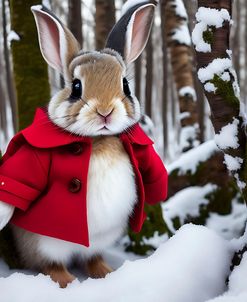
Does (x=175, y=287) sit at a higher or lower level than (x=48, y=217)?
lower

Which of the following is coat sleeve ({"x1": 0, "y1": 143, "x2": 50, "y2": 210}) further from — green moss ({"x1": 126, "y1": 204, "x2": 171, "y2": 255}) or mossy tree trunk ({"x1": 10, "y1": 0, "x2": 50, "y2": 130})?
mossy tree trunk ({"x1": 10, "y1": 0, "x2": 50, "y2": 130})

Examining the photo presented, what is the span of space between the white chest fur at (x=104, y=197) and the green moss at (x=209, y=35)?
21.0 inches

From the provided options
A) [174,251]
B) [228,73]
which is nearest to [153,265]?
[174,251]

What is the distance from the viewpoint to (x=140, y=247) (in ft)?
7.87

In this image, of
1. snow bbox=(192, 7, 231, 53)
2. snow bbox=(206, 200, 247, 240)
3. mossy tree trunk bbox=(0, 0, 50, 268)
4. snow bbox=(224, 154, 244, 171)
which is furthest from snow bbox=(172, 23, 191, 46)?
snow bbox=(224, 154, 244, 171)

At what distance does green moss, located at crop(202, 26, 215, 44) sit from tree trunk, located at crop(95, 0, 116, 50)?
2717 millimetres

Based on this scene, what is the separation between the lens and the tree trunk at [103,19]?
163 inches

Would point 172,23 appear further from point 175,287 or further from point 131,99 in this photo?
point 175,287

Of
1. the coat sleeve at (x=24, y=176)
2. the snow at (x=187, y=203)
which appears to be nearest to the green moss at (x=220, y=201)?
the snow at (x=187, y=203)

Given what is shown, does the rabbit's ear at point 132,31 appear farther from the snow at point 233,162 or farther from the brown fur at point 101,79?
the snow at point 233,162

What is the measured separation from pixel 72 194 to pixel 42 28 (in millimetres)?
718

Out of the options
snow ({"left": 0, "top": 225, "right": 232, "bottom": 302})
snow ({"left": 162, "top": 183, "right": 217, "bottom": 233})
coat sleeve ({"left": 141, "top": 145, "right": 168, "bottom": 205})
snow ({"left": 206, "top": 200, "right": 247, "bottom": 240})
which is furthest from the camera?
snow ({"left": 162, "top": 183, "right": 217, "bottom": 233})

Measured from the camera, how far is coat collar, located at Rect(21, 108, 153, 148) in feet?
5.16

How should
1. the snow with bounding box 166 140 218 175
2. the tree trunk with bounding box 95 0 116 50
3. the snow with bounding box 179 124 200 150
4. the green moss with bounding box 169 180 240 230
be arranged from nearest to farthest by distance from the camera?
the green moss with bounding box 169 180 240 230 < the snow with bounding box 166 140 218 175 < the tree trunk with bounding box 95 0 116 50 < the snow with bounding box 179 124 200 150
